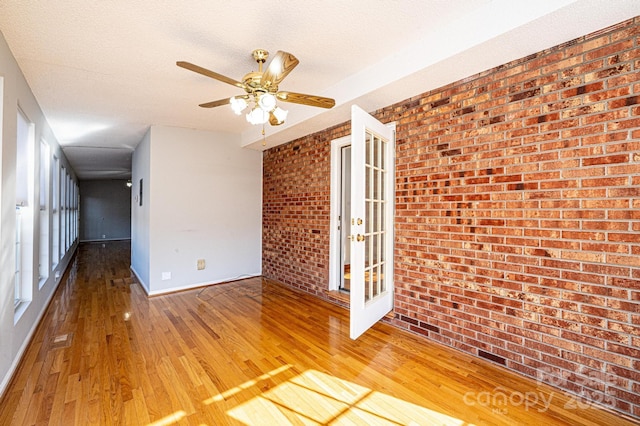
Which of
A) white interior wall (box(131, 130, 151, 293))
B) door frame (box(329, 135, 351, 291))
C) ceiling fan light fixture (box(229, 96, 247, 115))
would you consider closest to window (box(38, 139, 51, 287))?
white interior wall (box(131, 130, 151, 293))

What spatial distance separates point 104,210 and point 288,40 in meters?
12.2

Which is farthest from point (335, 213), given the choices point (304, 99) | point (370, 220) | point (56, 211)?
point (56, 211)

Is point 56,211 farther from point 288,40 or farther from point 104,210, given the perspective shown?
point 104,210

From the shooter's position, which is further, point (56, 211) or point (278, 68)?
point (56, 211)

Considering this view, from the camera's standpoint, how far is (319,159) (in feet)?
13.0

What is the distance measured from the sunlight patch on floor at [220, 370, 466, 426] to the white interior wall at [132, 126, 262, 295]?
2.87 m

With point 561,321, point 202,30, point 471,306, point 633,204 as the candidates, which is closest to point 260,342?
point 471,306

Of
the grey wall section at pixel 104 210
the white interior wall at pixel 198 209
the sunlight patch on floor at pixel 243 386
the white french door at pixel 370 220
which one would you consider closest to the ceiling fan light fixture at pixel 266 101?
the white french door at pixel 370 220

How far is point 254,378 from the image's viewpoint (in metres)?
2.06

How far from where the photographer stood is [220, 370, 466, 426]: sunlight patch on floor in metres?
1.65

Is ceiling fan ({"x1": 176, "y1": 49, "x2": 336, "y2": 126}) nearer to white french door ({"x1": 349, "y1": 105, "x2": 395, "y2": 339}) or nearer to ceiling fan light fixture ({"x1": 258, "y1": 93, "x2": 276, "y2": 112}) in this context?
ceiling fan light fixture ({"x1": 258, "y1": 93, "x2": 276, "y2": 112})

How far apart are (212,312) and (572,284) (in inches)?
131

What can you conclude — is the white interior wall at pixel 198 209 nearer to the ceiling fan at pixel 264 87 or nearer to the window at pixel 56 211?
the window at pixel 56 211

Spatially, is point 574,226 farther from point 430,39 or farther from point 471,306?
point 430,39
